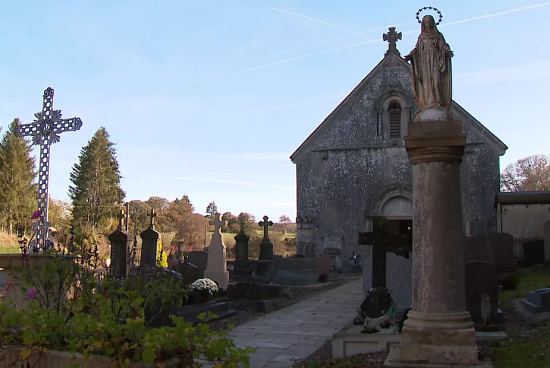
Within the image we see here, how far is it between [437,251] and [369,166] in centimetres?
2048

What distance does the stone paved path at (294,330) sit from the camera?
8.05 meters

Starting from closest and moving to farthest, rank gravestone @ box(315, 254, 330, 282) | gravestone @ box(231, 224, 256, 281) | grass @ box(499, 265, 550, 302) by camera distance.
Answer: grass @ box(499, 265, 550, 302) → gravestone @ box(231, 224, 256, 281) → gravestone @ box(315, 254, 330, 282)

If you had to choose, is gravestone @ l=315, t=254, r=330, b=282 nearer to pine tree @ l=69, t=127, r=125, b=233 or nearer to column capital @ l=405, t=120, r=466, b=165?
column capital @ l=405, t=120, r=466, b=165

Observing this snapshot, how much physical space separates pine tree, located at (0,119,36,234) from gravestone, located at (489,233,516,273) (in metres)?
32.8

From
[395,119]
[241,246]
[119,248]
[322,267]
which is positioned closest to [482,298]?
[119,248]

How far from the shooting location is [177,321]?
12.4 ft

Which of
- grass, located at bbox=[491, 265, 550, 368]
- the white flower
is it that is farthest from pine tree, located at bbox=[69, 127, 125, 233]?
grass, located at bbox=[491, 265, 550, 368]

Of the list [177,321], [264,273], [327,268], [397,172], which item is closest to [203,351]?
[177,321]

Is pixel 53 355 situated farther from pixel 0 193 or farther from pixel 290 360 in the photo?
pixel 0 193

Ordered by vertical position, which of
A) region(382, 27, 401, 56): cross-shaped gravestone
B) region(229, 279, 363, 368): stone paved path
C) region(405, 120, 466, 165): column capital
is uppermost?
region(382, 27, 401, 56): cross-shaped gravestone

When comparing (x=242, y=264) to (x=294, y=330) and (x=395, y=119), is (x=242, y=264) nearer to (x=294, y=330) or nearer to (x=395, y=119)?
(x=294, y=330)

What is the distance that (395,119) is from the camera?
2617 cm

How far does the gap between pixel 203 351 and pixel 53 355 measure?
112cm

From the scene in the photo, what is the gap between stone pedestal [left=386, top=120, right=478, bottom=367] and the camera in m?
5.43
